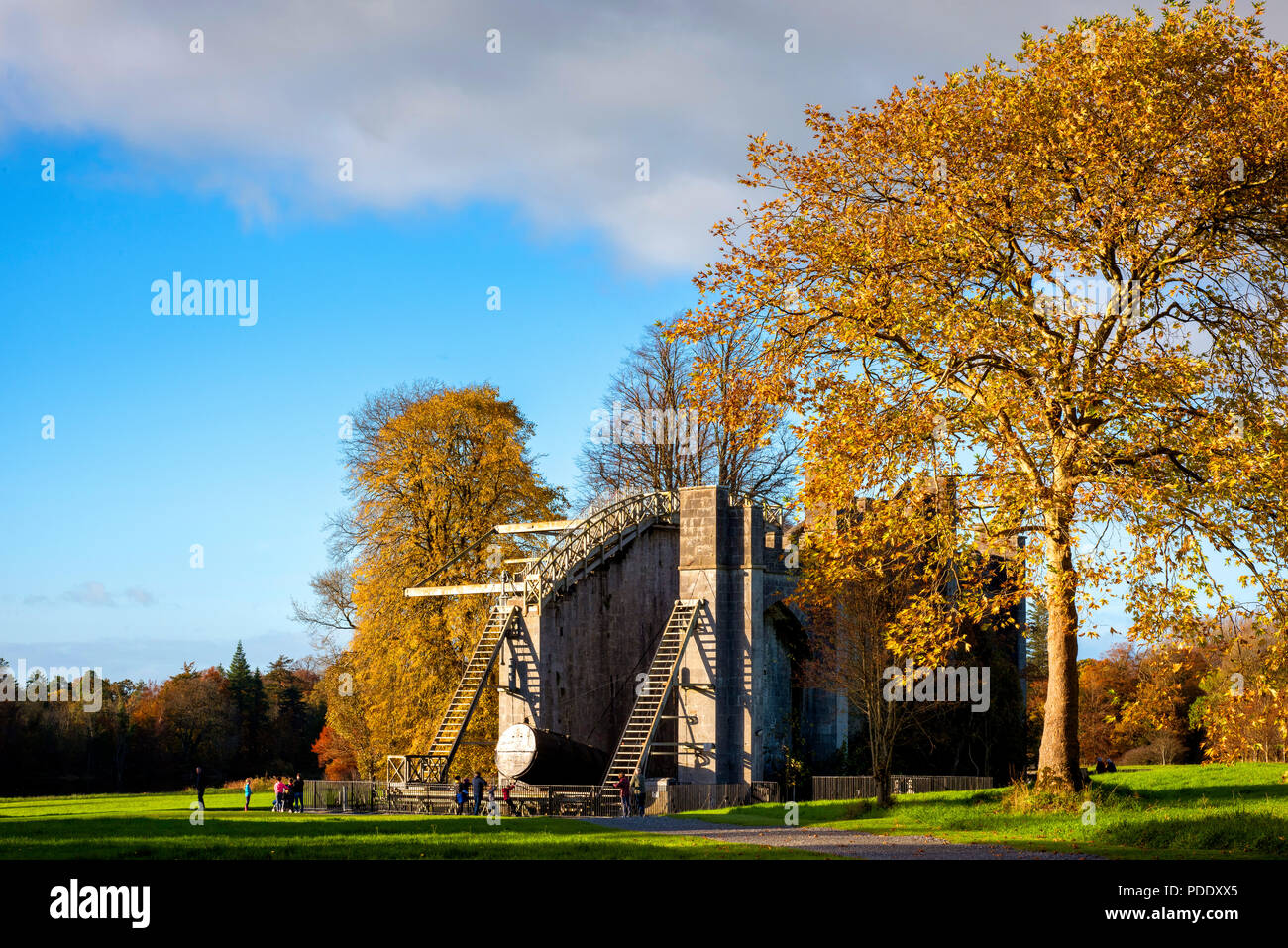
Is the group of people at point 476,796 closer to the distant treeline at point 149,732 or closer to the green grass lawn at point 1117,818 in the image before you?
the green grass lawn at point 1117,818

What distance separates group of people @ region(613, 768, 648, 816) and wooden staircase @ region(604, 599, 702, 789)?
0.46 m

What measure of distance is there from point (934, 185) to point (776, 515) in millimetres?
16285

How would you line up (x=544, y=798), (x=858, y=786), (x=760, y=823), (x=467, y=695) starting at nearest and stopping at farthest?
(x=760, y=823) → (x=544, y=798) → (x=467, y=695) → (x=858, y=786)

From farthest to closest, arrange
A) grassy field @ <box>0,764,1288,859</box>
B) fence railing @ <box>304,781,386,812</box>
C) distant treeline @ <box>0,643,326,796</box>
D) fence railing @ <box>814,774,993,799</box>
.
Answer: distant treeline @ <box>0,643,326,796</box>, fence railing @ <box>814,774,993,799</box>, fence railing @ <box>304,781,386,812</box>, grassy field @ <box>0,764,1288,859</box>

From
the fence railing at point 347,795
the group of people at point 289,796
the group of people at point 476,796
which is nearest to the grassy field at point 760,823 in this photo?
the group of people at point 476,796

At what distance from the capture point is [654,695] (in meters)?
35.4

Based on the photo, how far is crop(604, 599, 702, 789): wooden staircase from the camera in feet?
110

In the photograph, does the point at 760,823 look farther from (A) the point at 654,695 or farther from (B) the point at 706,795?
(A) the point at 654,695

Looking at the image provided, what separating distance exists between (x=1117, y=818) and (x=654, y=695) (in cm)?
1674

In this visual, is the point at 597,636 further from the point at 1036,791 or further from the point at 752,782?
the point at 1036,791

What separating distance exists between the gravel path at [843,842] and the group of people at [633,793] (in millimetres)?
4554

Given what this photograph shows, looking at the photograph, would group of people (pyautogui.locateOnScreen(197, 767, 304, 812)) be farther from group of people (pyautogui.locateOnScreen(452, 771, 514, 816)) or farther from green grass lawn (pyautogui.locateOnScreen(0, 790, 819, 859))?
green grass lawn (pyautogui.locateOnScreen(0, 790, 819, 859))

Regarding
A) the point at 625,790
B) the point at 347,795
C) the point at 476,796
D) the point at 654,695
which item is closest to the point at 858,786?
the point at 654,695

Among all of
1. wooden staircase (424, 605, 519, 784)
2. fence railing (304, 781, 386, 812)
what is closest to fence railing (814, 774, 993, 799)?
wooden staircase (424, 605, 519, 784)
